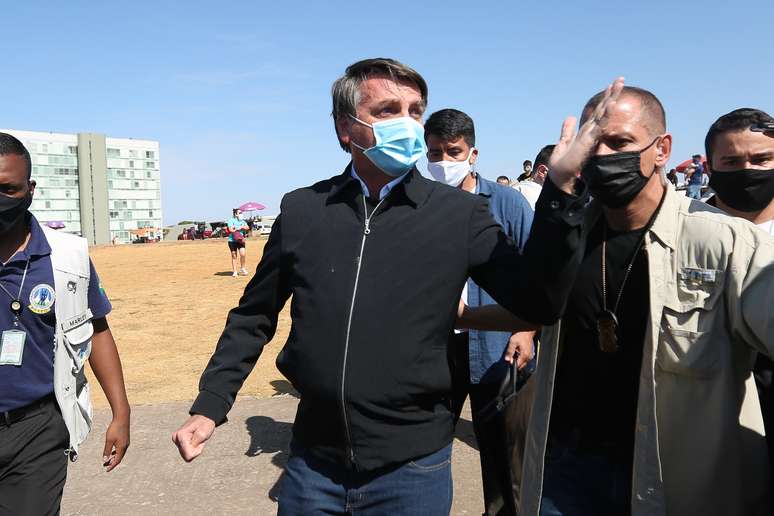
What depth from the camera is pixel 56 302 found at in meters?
3.11

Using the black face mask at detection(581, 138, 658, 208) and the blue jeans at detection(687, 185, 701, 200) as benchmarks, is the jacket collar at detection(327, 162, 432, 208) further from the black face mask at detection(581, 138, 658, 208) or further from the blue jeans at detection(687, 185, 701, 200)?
the blue jeans at detection(687, 185, 701, 200)

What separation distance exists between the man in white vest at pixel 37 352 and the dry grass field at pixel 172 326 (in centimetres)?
430

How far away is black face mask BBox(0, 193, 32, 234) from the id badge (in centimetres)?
47

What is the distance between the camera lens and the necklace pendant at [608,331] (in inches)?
91.4

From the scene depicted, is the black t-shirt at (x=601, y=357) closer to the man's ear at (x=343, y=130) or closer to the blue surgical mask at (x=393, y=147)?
the blue surgical mask at (x=393, y=147)

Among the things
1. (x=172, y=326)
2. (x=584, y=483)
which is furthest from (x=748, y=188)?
(x=172, y=326)

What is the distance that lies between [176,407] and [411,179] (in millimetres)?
5193

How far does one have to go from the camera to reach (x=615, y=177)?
2312 mm

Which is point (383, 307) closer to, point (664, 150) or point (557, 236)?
point (557, 236)

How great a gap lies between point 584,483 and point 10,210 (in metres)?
2.69

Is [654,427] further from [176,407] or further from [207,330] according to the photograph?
[207,330]

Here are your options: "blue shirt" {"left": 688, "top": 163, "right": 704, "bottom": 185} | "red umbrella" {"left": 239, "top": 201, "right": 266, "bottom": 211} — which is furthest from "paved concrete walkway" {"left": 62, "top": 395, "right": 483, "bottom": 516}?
"red umbrella" {"left": 239, "top": 201, "right": 266, "bottom": 211}

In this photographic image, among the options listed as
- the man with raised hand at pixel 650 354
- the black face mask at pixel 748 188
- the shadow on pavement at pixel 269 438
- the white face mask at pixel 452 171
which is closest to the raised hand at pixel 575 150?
the man with raised hand at pixel 650 354

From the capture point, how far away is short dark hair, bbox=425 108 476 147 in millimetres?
4633
